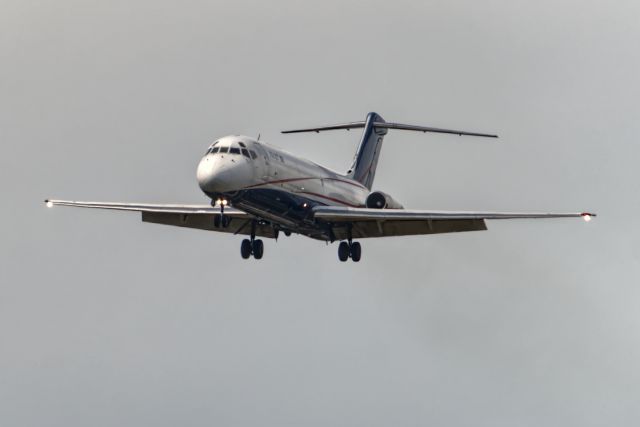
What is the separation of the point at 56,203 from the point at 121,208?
2670mm

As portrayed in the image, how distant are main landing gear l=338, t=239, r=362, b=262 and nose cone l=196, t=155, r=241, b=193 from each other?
7.64 m

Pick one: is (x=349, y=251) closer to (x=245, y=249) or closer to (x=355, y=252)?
(x=355, y=252)

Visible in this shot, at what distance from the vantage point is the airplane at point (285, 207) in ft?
178

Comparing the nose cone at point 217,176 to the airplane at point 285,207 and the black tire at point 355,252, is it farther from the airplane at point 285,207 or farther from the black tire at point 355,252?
the black tire at point 355,252

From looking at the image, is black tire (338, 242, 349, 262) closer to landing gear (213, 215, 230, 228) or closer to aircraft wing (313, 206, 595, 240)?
aircraft wing (313, 206, 595, 240)

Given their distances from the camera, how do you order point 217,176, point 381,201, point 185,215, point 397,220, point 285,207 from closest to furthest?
point 217,176 → point 285,207 → point 397,220 → point 185,215 → point 381,201

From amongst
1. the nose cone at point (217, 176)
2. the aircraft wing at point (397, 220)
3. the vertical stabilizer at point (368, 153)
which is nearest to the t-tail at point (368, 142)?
the vertical stabilizer at point (368, 153)

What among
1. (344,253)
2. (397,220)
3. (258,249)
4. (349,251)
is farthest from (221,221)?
(397,220)

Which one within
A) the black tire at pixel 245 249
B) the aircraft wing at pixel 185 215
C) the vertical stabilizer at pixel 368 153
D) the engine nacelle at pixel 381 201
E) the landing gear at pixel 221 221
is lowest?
the black tire at pixel 245 249

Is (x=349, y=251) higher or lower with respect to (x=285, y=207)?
lower

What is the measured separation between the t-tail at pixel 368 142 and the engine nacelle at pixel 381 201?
363 cm

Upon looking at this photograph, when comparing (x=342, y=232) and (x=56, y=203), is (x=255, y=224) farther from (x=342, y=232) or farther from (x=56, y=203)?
(x=56, y=203)

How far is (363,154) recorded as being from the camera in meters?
68.9

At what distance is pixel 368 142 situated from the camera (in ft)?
229
